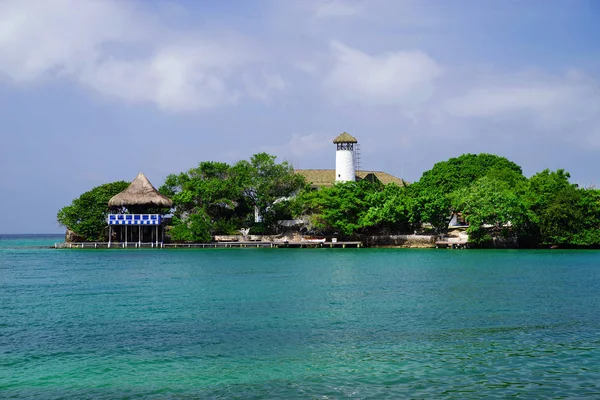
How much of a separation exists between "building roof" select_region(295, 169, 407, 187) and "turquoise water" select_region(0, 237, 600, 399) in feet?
150

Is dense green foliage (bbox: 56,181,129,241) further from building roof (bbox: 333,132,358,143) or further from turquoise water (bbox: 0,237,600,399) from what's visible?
turquoise water (bbox: 0,237,600,399)

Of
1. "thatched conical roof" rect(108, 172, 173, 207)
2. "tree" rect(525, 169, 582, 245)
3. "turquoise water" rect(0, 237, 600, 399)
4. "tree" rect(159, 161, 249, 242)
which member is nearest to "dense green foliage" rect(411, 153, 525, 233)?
"tree" rect(525, 169, 582, 245)

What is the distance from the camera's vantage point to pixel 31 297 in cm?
2320

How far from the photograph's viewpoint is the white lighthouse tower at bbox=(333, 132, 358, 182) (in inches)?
2783

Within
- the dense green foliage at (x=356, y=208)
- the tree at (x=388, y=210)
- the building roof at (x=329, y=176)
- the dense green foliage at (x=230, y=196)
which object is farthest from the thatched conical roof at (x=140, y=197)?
the tree at (x=388, y=210)

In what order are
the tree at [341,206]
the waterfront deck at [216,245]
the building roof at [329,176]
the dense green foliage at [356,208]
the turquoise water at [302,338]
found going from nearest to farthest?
1. the turquoise water at [302,338]
2. the dense green foliage at [356,208]
3. the tree at [341,206]
4. the waterfront deck at [216,245]
5. the building roof at [329,176]

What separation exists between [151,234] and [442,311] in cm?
5197

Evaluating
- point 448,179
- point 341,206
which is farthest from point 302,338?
point 448,179

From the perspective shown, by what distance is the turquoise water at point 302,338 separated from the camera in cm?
1097

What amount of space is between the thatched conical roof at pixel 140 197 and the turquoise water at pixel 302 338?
112 ft

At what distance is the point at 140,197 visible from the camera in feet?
208

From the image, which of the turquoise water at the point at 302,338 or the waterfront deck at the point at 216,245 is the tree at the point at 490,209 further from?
the turquoise water at the point at 302,338

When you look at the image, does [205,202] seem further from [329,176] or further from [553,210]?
[553,210]

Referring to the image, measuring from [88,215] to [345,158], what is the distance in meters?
28.6
